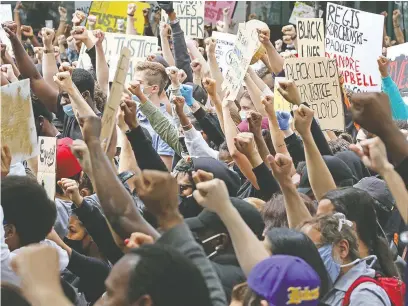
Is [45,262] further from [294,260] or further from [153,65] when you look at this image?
[153,65]

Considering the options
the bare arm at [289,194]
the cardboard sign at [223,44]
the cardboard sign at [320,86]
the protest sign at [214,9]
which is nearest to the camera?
the bare arm at [289,194]

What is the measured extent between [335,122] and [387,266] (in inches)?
113

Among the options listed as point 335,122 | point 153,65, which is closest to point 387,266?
point 335,122

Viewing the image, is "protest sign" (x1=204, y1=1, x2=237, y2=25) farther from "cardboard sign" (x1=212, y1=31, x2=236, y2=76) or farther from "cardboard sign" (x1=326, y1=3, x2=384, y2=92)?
"cardboard sign" (x1=326, y1=3, x2=384, y2=92)

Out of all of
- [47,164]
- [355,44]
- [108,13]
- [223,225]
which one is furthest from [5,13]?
[223,225]

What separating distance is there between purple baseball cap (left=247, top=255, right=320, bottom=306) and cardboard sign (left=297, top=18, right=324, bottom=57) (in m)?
5.43

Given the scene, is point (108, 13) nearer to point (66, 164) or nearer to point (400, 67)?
point (400, 67)

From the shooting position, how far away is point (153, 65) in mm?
8227

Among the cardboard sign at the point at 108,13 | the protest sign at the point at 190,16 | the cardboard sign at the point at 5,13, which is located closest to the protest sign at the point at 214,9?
the cardboard sign at the point at 108,13

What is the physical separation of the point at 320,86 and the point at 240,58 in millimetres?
636

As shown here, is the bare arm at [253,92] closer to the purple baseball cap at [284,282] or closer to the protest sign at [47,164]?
the protest sign at [47,164]

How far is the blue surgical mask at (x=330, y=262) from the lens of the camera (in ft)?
14.5

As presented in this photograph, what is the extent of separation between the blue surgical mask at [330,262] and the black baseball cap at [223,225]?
0.27 metres

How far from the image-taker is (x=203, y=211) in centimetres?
441
